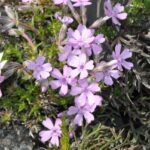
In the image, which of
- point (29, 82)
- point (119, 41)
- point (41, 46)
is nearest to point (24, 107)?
point (29, 82)

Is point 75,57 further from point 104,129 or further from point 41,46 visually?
point 104,129

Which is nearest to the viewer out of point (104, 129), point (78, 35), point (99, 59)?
point (78, 35)

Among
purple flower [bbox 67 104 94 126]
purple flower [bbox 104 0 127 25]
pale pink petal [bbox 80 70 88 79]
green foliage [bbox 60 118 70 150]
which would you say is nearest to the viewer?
green foliage [bbox 60 118 70 150]

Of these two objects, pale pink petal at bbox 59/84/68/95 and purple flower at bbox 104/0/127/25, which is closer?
pale pink petal at bbox 59/84/68/95

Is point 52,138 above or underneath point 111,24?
underneath

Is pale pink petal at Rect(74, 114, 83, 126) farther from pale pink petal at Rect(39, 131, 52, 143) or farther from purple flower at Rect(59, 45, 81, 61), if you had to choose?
purple flower at Rect(59, 45, 81, 61)

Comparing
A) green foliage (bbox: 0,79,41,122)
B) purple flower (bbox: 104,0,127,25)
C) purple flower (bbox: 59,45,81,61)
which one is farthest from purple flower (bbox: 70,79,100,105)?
purple flower (bbox: 104,0,127,25)
